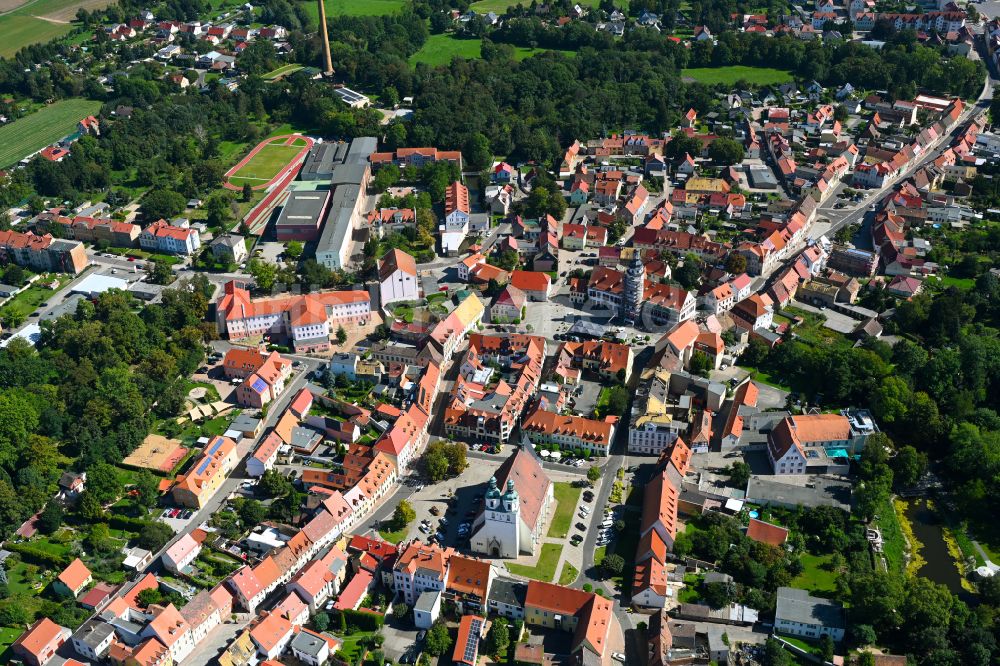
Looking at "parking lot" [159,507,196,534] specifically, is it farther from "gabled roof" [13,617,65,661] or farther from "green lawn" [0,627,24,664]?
"green lawn" [0,627,24,664]

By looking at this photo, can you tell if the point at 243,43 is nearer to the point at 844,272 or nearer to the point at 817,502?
the point at 844,272

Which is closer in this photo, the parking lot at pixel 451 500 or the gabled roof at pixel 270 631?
the gabled roof at pixel 270 631

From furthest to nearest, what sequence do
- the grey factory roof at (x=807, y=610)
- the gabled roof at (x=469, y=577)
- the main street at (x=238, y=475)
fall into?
1. the main street at (x=238, y=475)
2. the gabled roof at (x=469, y=577)
3. the grey factory roof at (x=807, y=610)

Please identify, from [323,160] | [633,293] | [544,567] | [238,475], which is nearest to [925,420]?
[633,293]

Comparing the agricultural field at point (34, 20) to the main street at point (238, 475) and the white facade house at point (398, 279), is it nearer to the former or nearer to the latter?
the white facade house at point (398, 279)

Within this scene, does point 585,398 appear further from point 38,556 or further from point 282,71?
point 282,71

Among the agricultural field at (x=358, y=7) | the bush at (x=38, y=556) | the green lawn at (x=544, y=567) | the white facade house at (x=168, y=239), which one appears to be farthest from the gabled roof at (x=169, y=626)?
the agricultural field at (x=358, y=7)
